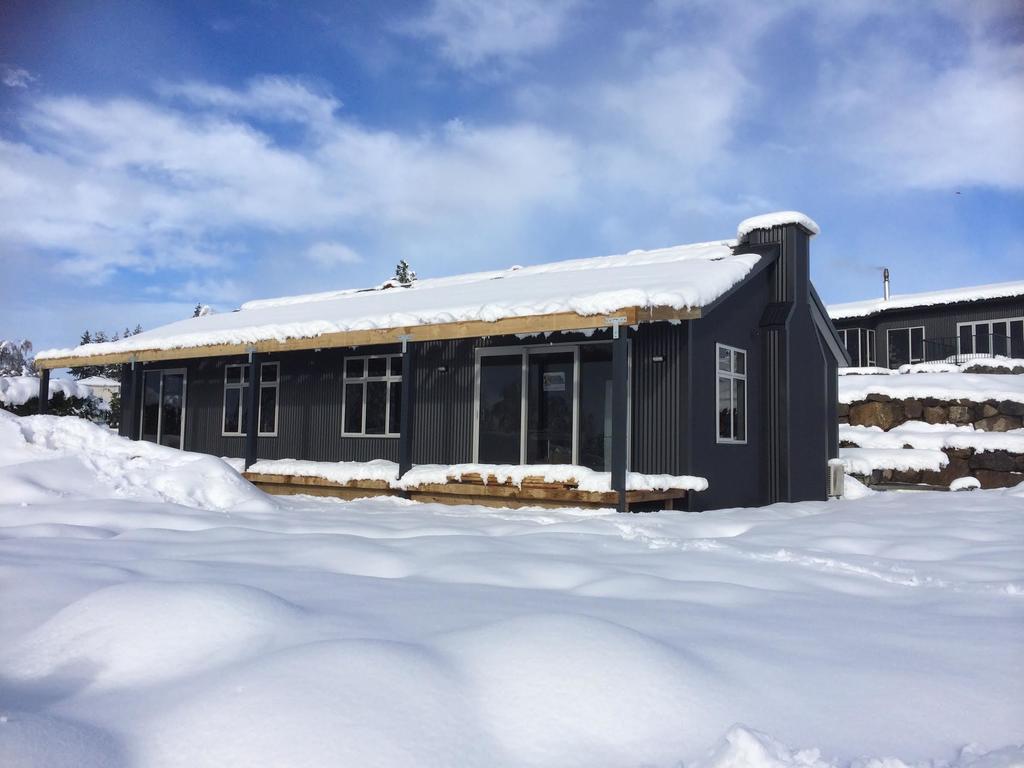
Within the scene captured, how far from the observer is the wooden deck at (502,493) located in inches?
346

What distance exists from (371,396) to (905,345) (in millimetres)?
20645


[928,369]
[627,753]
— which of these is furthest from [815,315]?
[627,753]

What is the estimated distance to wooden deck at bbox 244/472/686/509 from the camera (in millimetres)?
8781

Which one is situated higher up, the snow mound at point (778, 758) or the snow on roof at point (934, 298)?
the snow on roof at point (934, 298)

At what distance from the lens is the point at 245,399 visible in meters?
14.3

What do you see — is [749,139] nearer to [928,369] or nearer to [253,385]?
[928,369]

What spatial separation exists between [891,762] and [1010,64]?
856 cm

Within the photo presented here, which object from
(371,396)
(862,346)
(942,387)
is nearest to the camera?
(371,396)

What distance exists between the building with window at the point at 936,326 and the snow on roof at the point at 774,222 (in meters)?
11.5

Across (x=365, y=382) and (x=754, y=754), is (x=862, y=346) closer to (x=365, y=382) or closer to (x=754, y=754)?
(x=365, y=382)

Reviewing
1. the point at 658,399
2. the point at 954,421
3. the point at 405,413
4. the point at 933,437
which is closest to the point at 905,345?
the point at 954,421

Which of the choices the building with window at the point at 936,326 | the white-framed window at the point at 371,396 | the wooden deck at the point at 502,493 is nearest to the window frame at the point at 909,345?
the building with window at the point at 936,326

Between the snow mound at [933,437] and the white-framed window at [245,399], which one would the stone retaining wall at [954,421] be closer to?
the snow mound at [933,437]

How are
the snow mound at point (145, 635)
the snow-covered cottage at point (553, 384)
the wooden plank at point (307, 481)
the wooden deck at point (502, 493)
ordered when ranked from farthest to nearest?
1. the wooden plank at point (307, 481)
2. the snow-covered cottage at point (553, 384)
3. the wooden deck at point (502, 493)
4. the snow mound at point (145, 635)
